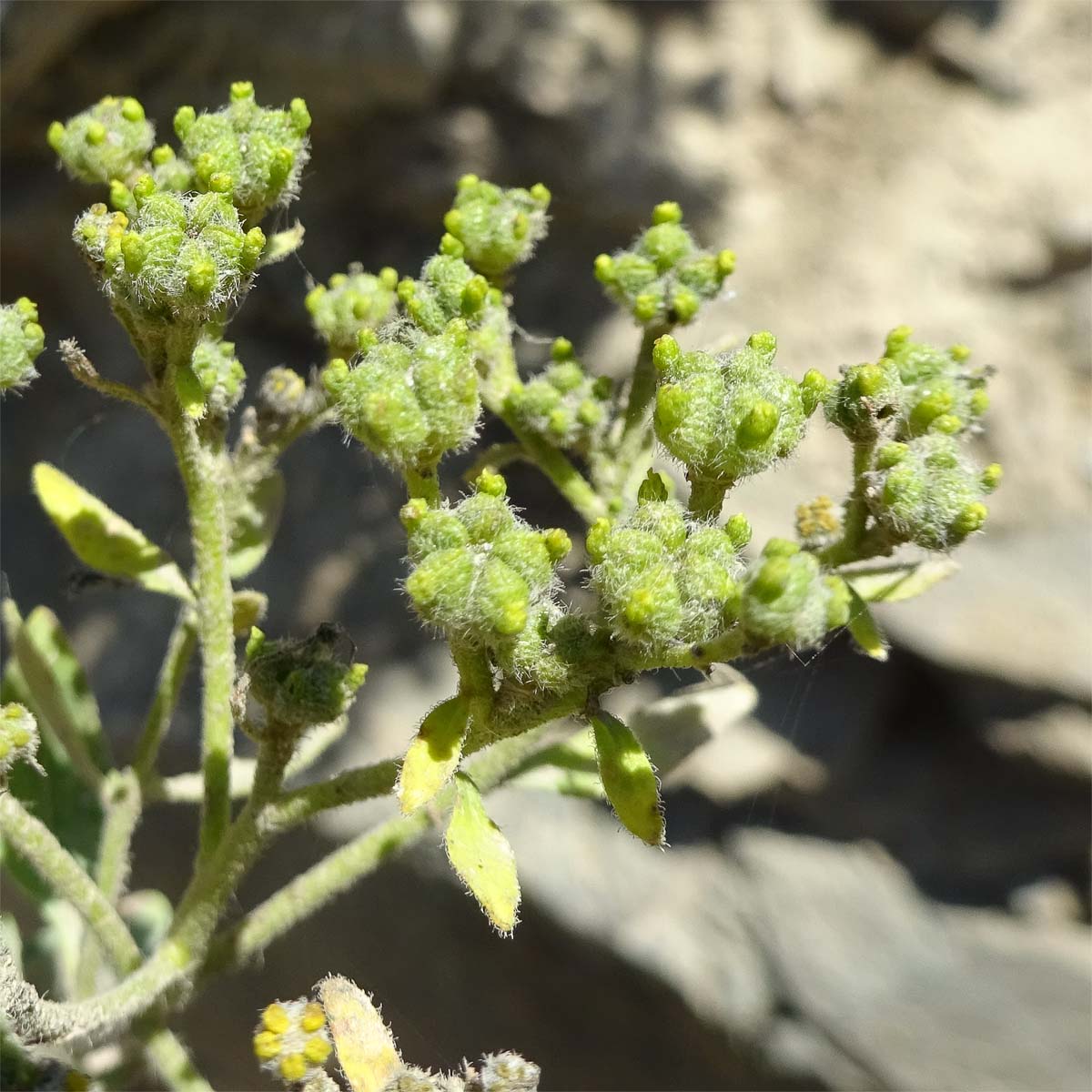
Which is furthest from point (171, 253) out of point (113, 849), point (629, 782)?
point (113, 849)

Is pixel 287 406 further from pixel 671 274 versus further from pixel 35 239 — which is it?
pixel 35 239

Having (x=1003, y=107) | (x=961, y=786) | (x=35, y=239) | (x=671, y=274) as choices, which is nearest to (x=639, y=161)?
(x=1003, y=107)

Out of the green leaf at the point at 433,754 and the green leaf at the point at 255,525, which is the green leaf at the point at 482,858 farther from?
the green leaf at the point at 255,525

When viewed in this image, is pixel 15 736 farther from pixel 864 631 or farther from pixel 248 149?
pixel 864 631

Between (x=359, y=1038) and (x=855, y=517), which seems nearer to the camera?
(x=359, y=1038)

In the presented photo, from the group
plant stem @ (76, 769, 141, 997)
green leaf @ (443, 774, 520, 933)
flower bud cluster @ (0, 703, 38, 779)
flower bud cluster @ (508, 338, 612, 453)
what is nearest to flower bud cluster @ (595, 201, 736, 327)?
flower bud cluster @ (508, 338, 612, 453)

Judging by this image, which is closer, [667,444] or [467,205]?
[667,444]

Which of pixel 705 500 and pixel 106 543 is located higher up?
pixel 705 500
